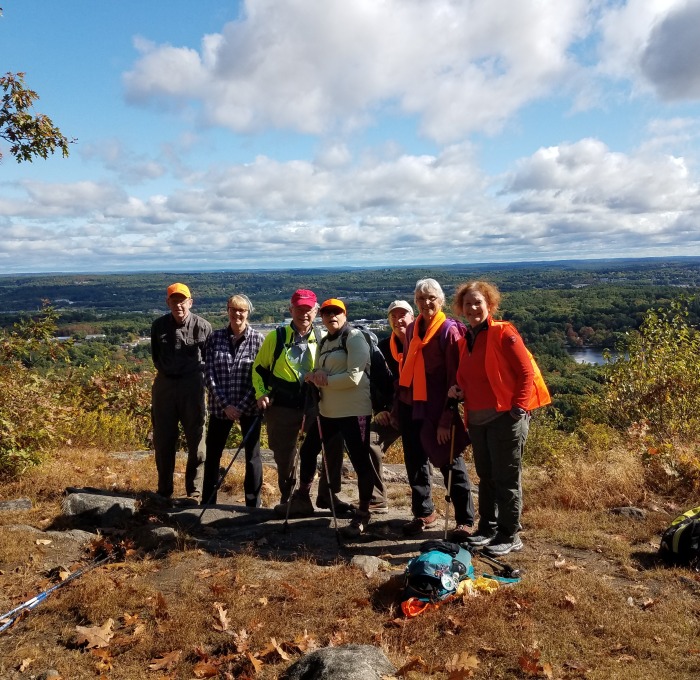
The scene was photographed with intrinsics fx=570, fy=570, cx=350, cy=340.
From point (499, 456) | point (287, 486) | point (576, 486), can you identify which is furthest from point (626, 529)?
point (287, 486)

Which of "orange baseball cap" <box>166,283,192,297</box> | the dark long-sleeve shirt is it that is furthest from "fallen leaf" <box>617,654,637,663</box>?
"orange baseball cap" <box>166,283,192,297</box>

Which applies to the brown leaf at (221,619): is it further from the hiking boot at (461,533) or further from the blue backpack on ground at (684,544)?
the blue backpack on ground at (684,544)

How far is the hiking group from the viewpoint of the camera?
4797mm

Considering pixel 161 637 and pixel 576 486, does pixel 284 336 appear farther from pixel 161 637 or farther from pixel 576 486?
pixel 576 486

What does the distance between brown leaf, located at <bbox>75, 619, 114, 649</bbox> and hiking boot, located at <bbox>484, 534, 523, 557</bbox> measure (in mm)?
3067

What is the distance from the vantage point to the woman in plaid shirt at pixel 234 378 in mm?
5918

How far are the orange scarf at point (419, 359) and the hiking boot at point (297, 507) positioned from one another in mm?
1683

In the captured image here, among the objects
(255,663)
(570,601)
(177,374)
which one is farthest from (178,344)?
(570,601)

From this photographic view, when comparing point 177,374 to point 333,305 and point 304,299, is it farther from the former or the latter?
point 333,305

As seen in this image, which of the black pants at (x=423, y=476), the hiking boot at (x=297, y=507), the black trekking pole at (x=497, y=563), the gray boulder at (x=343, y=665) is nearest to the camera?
the gray boulder at (x=343, y=665)

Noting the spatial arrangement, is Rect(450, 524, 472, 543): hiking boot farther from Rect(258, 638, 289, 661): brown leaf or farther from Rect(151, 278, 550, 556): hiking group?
Rect(258, 638, 289, 661): brown leaf

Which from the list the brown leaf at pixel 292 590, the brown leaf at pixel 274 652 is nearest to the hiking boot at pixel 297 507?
the brown leaf at pixel 292 590

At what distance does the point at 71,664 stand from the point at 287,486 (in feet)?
9.23

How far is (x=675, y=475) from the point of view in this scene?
22.2 feet
